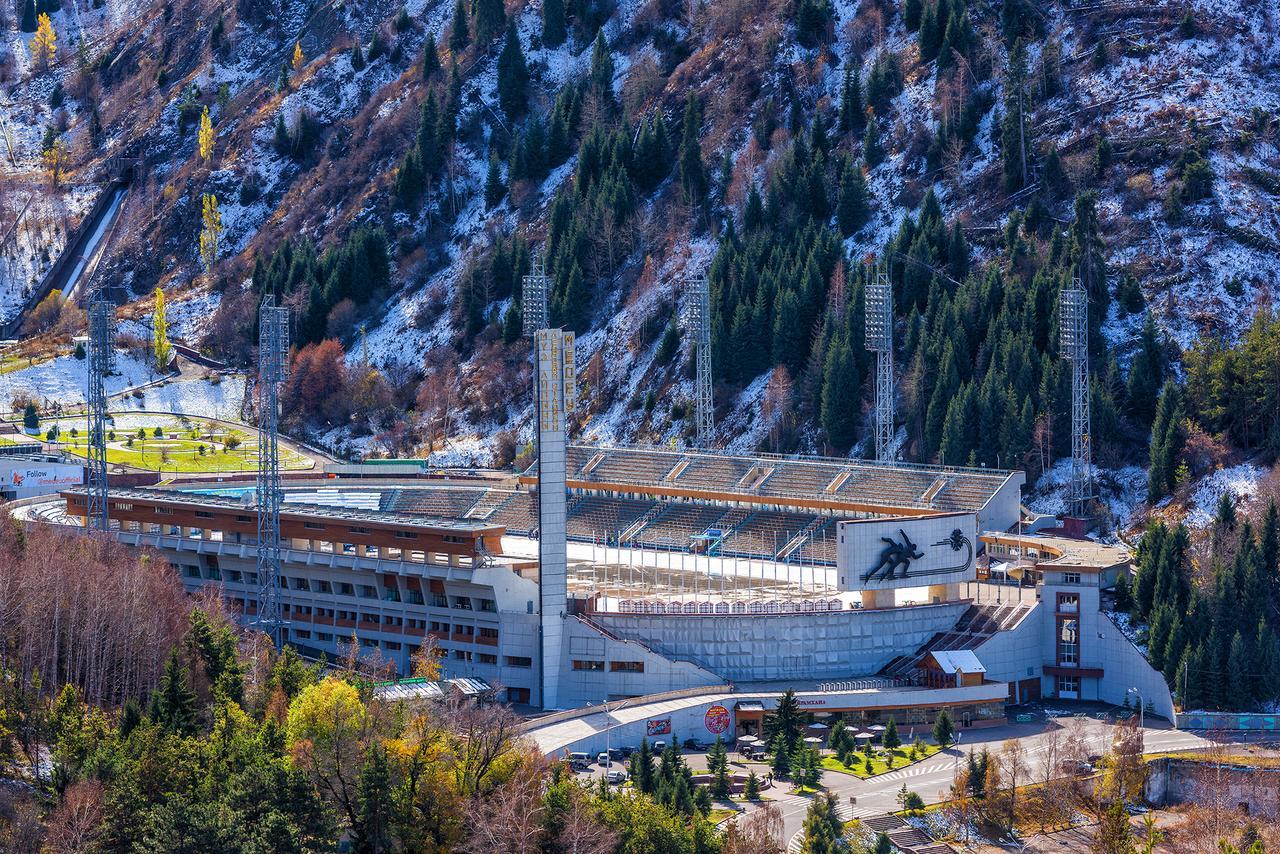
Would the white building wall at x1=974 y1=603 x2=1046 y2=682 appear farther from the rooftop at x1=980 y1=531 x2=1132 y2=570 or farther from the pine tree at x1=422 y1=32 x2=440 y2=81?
the pine tree at x1=422 y1=32 x2=440 y2=81

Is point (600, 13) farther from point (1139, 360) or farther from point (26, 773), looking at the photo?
point (26, 773)

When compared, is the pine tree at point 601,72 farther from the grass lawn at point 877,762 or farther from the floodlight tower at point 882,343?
the grass lawn at point 877,762

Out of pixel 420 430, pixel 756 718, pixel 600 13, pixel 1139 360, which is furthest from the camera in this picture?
pixel 600 13

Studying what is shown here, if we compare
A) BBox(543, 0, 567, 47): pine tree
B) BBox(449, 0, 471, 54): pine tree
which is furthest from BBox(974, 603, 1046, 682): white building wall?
BBox(449, 0, 471, 54): pine tree

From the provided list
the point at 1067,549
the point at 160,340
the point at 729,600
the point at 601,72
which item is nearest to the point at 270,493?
the point at 729,600

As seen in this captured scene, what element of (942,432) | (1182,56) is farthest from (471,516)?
(1182,56)

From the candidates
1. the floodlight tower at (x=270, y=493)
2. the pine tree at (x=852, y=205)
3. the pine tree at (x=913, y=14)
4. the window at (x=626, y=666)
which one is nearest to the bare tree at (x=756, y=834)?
the window at (x=626, y=666)
